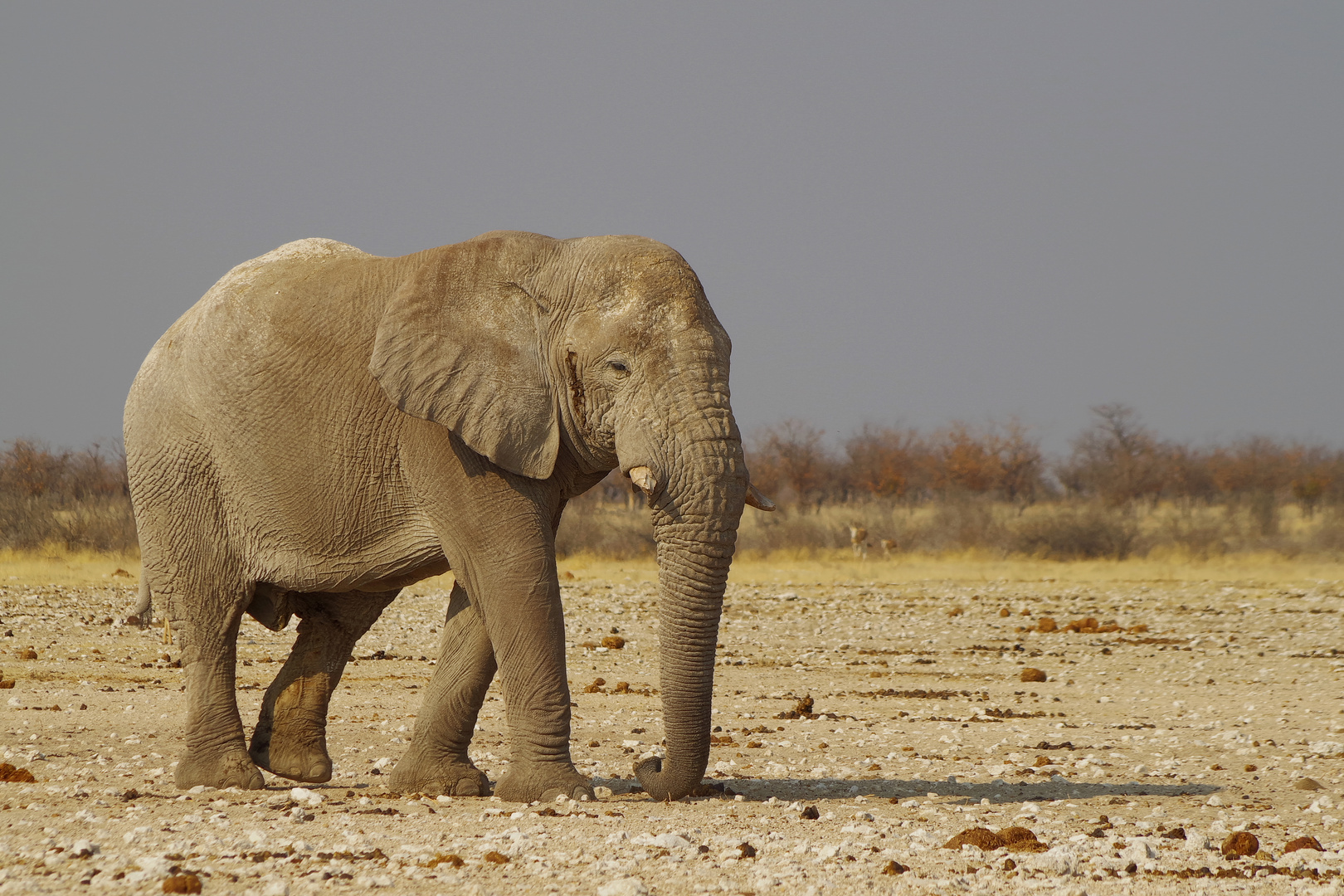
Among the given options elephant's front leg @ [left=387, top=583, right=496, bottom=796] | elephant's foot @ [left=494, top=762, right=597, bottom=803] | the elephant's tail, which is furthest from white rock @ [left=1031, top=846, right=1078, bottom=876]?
the elephant's tail

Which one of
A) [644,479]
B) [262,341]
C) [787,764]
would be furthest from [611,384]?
[787,764]

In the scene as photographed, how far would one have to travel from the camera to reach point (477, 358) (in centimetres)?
715

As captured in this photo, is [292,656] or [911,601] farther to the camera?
[911,601]

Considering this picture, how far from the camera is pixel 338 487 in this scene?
24.7 feet

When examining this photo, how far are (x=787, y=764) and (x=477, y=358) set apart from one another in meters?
3.76

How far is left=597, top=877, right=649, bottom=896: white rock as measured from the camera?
522 centimetres

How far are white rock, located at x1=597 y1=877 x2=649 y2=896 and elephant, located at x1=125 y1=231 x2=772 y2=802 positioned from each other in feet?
5.27

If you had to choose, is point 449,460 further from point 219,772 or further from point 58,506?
point 58,506

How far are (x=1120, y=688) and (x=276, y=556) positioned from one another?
31.5 ft

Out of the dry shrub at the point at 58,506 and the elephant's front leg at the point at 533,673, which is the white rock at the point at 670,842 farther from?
the dry shrub at the point at 58,506

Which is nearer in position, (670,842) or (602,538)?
(670,842)

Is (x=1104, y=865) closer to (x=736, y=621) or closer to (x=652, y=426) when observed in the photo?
(x=652, y=426)

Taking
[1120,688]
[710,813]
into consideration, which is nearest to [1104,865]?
[710,813]

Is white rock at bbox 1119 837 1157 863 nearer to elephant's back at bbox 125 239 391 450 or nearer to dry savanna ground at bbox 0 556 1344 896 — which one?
dry savanna ground at bbox 0 556 1344 896
